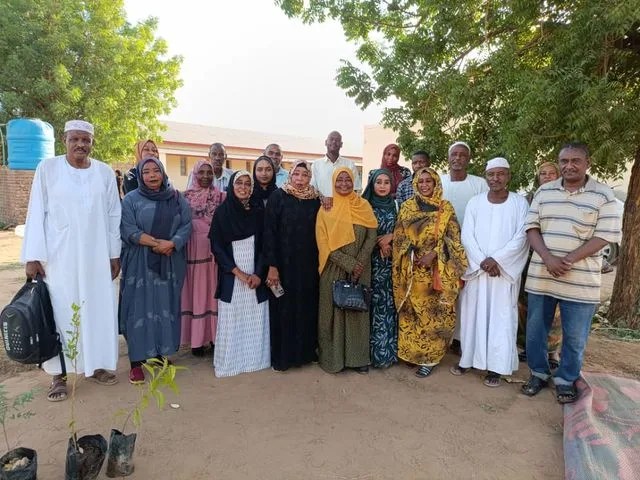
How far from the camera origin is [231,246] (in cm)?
367

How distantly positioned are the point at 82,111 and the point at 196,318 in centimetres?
1273

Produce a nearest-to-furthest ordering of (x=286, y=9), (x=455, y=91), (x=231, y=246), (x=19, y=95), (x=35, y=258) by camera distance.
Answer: (x=35, y=258) < (x=231, y=246) < (x=455, y=91) < (x=286, y=9) < (x=19, y=95)

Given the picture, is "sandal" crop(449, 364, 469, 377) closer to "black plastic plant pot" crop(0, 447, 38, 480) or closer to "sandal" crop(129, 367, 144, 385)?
"sandal" crop(129, 367, 144, 385)

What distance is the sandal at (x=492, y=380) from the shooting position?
361 centimetres

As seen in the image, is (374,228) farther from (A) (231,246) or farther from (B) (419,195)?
(A) (231,246)

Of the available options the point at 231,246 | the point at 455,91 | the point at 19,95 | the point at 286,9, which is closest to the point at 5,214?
the point at 19,95

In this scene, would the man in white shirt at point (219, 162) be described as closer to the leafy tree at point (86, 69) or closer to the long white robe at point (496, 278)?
the long white robe at point (496, 278)

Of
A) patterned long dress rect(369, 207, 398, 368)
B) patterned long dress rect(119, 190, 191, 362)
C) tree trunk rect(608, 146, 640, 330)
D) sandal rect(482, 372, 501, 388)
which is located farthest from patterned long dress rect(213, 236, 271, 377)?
tree trunk rect(608, 146, 640, 330)

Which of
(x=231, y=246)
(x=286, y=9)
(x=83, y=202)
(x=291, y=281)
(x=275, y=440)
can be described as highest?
(x=286, y=9)

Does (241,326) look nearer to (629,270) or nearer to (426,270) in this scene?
(426,270)

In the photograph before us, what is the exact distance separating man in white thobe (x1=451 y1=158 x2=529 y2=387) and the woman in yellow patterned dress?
15 centimetres

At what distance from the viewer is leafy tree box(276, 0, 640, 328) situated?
11.5 feet

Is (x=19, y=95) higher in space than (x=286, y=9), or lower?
higher

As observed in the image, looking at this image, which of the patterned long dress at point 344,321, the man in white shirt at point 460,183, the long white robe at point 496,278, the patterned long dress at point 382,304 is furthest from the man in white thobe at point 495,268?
the patterned long dress at point 344,321
